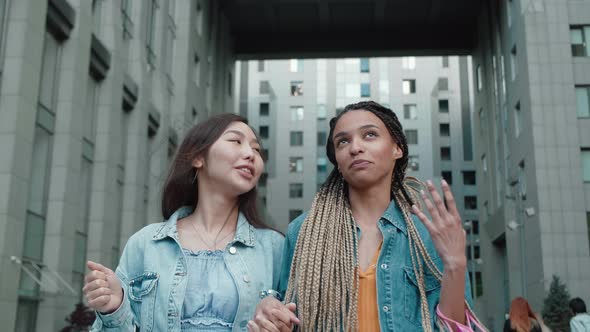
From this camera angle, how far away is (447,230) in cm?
298

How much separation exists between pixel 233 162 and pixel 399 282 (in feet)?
4.00

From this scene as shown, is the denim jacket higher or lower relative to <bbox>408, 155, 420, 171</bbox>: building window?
lower

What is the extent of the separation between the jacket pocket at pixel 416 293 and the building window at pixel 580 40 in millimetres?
27757

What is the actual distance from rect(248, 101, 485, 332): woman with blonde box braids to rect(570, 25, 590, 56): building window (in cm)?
2735

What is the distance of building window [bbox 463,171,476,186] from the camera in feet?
203

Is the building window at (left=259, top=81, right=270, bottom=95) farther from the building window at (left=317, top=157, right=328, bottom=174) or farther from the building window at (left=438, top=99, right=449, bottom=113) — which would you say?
the building window at (left=438, top=99, right=449, bottom=113)

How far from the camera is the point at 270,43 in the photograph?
43.0 meters

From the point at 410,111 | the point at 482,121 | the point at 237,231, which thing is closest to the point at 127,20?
the point at 237,231

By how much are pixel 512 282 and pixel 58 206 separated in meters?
23.1

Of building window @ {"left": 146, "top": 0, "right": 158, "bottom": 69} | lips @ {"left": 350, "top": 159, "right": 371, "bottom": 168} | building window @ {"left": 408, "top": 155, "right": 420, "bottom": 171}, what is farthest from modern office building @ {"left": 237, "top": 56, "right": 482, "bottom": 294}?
lips @ {"left": 350, "top": 159, "right": 371, "bottom": 168}

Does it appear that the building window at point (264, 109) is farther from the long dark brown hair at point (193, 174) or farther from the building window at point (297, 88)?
the long dark brown hair at point (193, 174)

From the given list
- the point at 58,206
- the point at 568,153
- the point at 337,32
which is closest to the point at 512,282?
the point at 568,153

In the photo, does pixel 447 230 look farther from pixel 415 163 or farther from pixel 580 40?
pixel 415 163

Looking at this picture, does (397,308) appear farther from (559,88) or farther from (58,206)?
(559,88)
